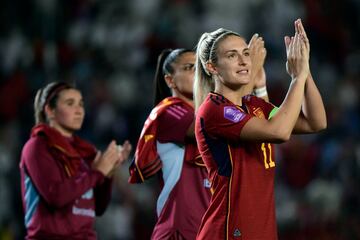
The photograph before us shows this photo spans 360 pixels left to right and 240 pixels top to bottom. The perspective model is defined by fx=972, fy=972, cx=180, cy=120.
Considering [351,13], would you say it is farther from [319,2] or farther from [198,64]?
[198,64]

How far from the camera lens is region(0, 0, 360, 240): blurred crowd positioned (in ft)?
32.3

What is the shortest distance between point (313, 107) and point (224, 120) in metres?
0.44

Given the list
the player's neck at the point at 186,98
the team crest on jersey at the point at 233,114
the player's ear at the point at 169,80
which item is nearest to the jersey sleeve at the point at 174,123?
the player's neck at the point at 186,98

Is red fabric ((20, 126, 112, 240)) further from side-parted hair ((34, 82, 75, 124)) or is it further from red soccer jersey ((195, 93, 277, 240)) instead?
red soccer jersey ((195, 93, 277, 240))

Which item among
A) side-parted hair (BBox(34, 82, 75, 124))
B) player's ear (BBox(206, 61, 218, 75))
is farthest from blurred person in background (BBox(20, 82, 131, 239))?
player's ear (BBox(206, 61, 218, 75))

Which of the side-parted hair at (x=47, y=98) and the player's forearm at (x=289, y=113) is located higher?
the player's forearm at (x=289, y=113)

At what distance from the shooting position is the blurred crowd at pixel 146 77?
9.86 m

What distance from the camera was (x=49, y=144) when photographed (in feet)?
20.4

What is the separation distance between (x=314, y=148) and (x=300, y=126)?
5.72 metres

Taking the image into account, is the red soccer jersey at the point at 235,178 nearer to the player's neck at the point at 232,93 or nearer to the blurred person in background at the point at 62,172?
the player's neck at the point at 232,93

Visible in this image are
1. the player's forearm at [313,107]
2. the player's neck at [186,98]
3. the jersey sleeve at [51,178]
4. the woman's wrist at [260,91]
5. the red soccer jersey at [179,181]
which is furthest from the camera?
the jersey sleeve at [51,178]

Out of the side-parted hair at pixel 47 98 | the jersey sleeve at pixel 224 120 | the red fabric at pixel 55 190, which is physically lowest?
the red fabric at pixel 55 190

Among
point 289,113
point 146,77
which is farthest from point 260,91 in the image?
point 146,77

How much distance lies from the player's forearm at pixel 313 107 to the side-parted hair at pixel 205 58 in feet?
1.53
